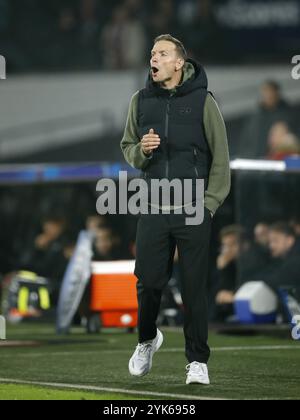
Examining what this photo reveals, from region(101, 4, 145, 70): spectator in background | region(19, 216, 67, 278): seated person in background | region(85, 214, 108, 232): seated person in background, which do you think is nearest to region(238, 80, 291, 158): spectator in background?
region(85, 214, 108, 232): seated person in background

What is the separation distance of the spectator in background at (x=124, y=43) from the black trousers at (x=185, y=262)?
55.2 ft

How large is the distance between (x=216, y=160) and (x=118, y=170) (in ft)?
26.5

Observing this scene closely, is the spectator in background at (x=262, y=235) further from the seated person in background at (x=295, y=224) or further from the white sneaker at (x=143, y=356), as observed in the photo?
the white sneaker at (x=143, y=356)

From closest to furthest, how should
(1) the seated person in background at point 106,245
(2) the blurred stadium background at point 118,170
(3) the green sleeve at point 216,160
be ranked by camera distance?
1. (3) the green sleeve at point 216,160
2. (2) the blurred stadium background at point 118,170
3. (1) the seated person in background at point 106,245

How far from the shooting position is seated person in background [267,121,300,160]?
51.2 ft

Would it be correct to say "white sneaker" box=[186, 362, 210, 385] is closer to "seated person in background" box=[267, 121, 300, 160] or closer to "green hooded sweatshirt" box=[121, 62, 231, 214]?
"green hooded sweatshirt" box=[121, 62, 231, 214]

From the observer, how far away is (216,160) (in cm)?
830

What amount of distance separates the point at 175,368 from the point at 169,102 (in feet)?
7.12

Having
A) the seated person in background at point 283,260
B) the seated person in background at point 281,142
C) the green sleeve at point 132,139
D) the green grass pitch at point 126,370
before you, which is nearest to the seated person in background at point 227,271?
the seated person in background at point 283,260

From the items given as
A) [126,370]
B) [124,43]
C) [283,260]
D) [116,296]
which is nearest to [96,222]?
[116,296]

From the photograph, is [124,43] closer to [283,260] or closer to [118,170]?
[118,170]

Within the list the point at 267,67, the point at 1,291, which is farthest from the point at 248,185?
the point at 267,67

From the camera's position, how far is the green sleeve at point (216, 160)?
8281mm

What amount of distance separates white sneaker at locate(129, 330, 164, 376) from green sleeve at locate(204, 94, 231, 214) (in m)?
0.96
